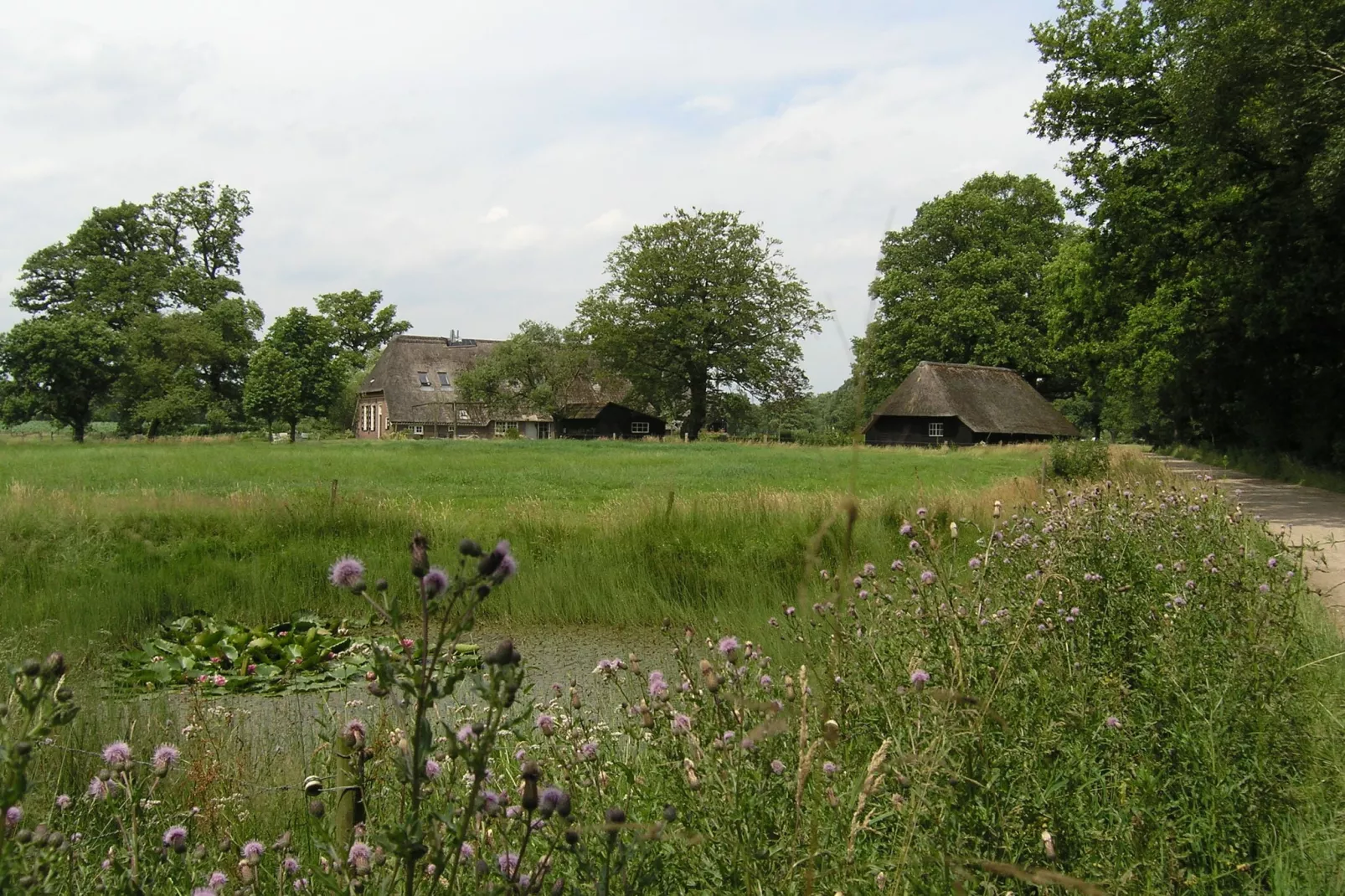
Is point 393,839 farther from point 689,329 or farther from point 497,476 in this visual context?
point 689,329

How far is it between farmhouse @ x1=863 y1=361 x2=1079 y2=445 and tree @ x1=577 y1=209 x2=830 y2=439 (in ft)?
22.2

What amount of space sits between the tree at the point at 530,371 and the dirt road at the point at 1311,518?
125 feet

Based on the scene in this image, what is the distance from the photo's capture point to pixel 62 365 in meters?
41.8

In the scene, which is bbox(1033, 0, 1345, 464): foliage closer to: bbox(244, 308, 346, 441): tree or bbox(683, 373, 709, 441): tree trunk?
bbox(683, 373, 709, 441): tree trunk

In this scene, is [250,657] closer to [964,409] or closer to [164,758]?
[164,758]

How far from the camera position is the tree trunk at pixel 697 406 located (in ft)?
168

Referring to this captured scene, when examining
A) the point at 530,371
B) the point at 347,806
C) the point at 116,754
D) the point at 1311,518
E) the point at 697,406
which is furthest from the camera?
the point at 530,371

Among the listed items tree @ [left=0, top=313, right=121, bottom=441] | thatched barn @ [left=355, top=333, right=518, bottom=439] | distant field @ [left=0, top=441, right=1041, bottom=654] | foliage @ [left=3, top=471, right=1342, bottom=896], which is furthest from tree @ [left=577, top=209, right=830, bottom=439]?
foliage @ [left=3, top=471, right=1342, bottom=896]

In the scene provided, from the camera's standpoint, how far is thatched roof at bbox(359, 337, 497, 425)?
59781 mm

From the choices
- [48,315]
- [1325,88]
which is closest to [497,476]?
[1325,88]

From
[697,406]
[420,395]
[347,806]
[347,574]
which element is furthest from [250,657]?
[420,395]

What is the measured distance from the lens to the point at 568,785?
8.57 feet

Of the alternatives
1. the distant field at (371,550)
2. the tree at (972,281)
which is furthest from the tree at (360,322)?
the distant field at (371,550)

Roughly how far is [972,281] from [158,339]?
41835 millimetres
